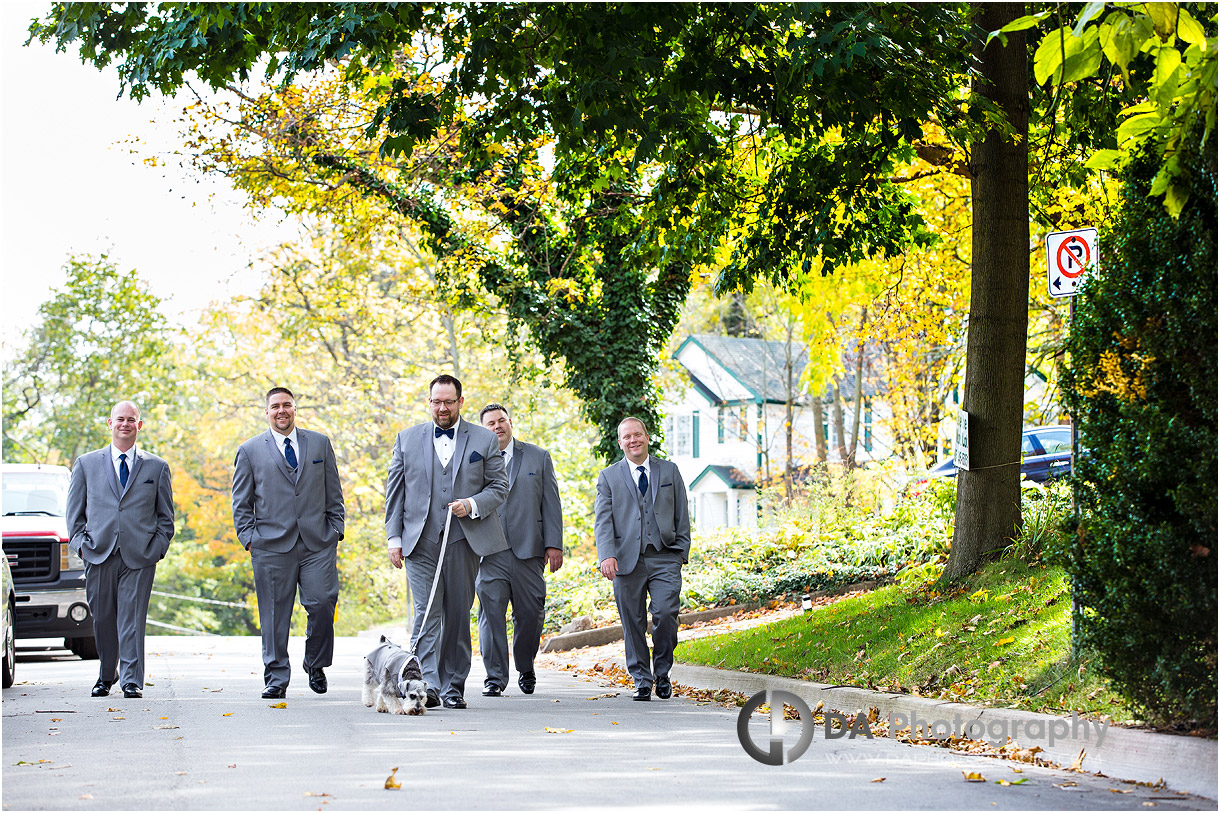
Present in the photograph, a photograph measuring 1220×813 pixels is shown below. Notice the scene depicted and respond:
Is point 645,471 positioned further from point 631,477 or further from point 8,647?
point 8,647

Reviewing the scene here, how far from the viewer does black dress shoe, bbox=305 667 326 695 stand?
33.1 feet

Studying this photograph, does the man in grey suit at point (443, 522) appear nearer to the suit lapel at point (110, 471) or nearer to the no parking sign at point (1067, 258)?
the suit lapel at point (110, 471)

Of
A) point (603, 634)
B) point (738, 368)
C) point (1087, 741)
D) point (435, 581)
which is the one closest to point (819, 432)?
point (738, 368)

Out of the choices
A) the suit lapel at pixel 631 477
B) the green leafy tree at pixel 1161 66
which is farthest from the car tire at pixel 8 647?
the green leafy tree at pixel 1161 66

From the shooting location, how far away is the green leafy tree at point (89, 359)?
38906 millimetres

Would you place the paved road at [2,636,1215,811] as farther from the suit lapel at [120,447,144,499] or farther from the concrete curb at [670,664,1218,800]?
the suit lapel at [120,447,144,499]

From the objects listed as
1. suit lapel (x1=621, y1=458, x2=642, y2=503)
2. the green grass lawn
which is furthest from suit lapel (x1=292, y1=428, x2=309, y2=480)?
the green grass lawn

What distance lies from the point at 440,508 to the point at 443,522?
10 cm

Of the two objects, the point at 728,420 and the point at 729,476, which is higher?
the point at 728,420

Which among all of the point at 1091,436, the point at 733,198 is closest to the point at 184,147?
the point at 733,198

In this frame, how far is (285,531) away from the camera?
984 cm

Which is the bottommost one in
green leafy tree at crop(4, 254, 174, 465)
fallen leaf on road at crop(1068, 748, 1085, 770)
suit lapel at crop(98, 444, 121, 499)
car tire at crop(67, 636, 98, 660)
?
car tire at crop(67, 636, 98, 660)

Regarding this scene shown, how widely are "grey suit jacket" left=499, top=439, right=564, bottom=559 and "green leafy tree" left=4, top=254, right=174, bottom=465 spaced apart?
3108 centimetres

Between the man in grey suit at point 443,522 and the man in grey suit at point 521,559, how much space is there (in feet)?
3.65
